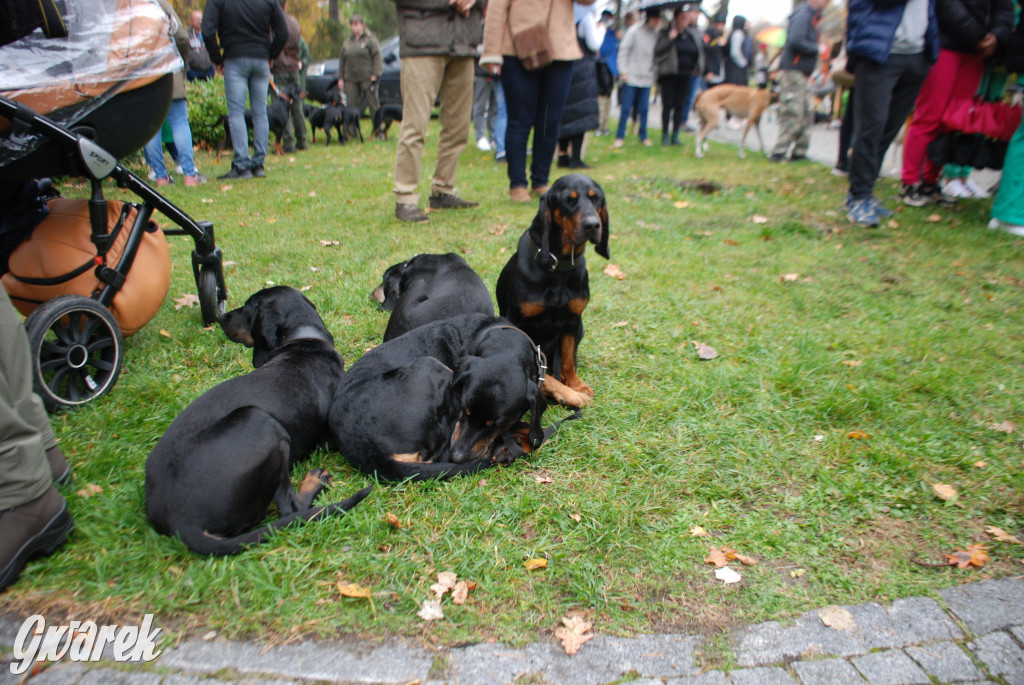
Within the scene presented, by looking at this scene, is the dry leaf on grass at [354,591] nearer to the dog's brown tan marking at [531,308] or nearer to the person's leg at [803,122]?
the dog's brown tan marking at [531,308]

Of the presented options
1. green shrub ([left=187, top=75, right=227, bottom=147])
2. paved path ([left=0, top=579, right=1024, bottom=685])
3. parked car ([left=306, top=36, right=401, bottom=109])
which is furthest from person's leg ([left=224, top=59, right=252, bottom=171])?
parked car ([left=306, top=36, right=401, bottom=109])

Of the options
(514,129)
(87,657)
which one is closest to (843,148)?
(514,129)

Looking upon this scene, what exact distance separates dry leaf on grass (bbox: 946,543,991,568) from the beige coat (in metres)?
5.85

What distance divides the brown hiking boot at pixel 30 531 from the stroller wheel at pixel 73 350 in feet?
2.93

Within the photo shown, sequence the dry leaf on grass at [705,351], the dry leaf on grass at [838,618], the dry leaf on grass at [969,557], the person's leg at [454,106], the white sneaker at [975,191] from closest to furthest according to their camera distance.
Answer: the dry leaf on grass at [838,618], the dry leaf on grass at [969,557], the dry leaf on grass at [705,351], the person's leg at [454,106], the white sneaker at [975,191]

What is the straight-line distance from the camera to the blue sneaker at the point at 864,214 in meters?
6.82

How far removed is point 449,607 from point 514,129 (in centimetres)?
602

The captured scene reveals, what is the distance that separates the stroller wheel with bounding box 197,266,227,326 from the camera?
4.09 m

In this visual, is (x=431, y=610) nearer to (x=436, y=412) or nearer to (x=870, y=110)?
(x=436, y=412)

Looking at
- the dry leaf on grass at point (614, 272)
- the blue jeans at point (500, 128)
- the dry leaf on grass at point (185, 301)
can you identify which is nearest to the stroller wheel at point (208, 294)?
the dry leaf on grass at point (185, 301)

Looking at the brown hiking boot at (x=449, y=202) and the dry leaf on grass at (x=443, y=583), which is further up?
the brown hiking boot at (x=449, y=202)

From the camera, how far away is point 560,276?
11.5ft

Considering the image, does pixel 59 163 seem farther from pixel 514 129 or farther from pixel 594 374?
pixel 514 129

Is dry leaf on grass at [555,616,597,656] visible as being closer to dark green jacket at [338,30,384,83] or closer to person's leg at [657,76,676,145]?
person's leg at [657,76,676,145]
